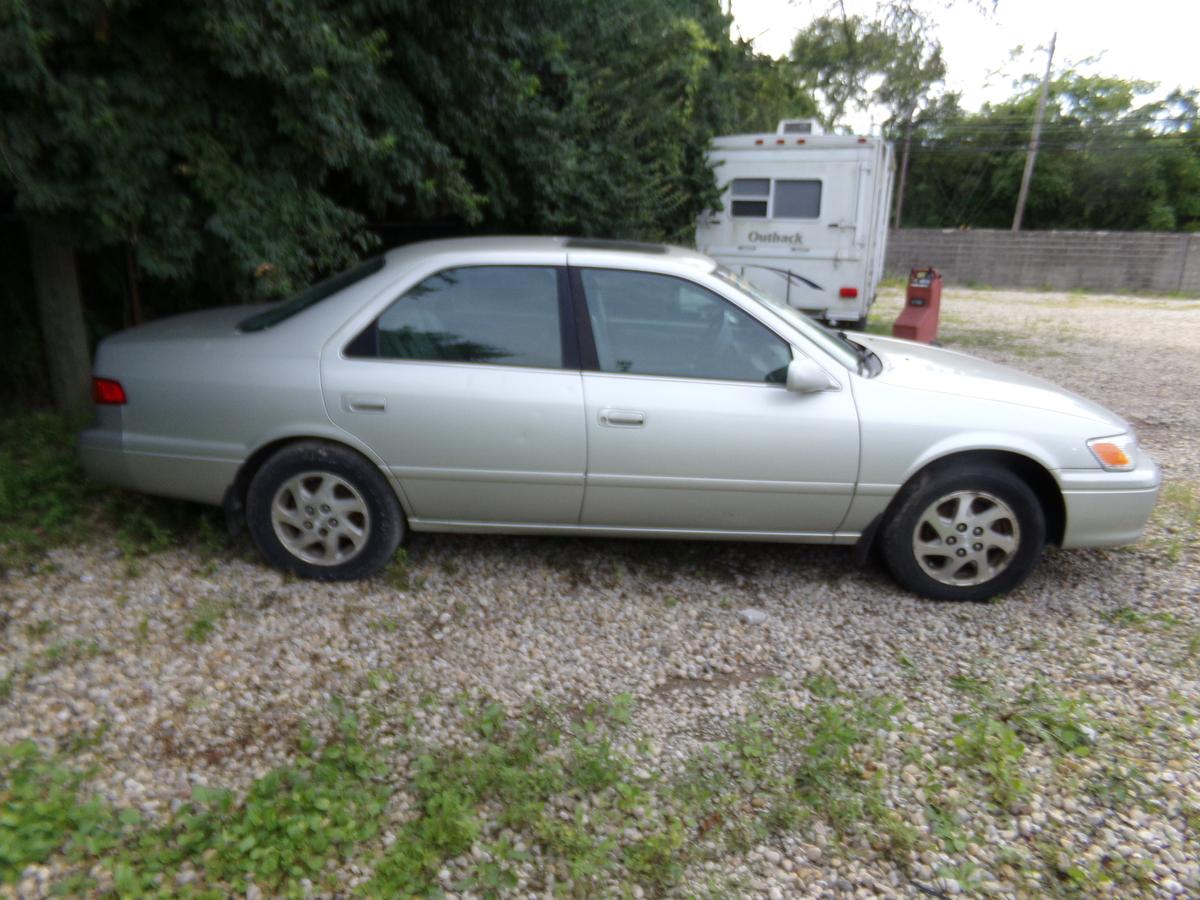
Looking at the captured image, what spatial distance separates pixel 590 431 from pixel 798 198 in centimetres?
819

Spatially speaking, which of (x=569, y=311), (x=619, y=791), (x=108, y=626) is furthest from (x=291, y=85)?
(x=619, y=791)

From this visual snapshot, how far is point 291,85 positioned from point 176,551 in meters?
2.41

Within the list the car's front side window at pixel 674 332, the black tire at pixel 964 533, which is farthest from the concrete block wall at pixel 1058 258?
the car's front side window at pixel 674 332

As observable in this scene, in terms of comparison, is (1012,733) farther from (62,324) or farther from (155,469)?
(62,324)

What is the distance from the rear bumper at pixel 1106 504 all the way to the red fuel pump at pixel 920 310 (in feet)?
24.0

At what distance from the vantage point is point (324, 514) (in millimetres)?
4211

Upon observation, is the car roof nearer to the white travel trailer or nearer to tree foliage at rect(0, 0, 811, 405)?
tree foliage at rect(0, 0, 811, 405)

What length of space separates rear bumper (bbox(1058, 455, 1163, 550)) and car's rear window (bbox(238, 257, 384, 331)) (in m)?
3.41

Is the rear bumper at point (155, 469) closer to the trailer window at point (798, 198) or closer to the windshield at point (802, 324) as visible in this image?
the windshield at point (802, 324)

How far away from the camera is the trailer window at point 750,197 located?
11375 mm

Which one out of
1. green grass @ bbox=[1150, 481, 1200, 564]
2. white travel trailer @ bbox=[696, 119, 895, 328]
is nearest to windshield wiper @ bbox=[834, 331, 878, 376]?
green grass @ bbox=[1150, 481, 1200, 564]

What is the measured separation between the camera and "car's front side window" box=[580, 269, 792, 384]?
13.5 feet

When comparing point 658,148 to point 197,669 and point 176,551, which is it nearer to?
point 176,551

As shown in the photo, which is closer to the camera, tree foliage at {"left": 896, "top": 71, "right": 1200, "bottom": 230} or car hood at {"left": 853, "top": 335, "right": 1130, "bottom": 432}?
car hood at {"left": 853, "top": 335, "right": 1130, "bottom": 432}
